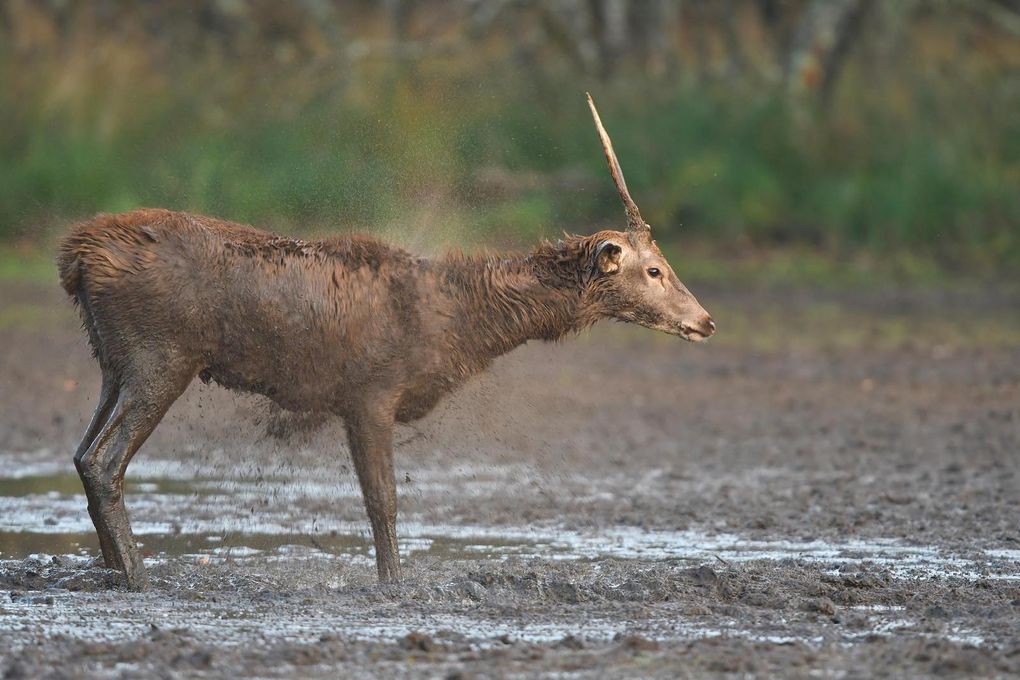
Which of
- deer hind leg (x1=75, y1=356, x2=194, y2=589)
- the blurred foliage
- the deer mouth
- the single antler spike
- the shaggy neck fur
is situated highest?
the blurred foliage

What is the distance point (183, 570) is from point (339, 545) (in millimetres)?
1107

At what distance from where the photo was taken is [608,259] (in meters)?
8.78

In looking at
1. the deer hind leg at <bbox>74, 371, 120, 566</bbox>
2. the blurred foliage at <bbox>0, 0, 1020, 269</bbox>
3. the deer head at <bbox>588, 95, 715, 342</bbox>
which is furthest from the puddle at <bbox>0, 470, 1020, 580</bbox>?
the blurred foliage at <bbox>0, 0, 1020, 269</bbox>

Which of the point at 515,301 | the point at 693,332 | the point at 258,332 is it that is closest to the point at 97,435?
the point at 258,332

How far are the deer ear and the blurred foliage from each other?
31.3 ft

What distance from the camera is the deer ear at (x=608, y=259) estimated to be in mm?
8737

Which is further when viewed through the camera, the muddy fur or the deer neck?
the deer neck

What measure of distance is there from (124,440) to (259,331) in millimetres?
838

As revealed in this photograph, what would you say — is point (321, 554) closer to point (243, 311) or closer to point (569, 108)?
point (243, 311)

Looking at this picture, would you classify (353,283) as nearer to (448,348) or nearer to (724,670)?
(448,348)

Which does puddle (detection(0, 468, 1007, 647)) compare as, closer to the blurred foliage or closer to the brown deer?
the brown deer

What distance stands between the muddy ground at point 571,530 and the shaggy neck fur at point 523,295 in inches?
16.5

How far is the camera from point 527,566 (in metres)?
8.32

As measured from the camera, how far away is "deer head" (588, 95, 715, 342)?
8820 mm
